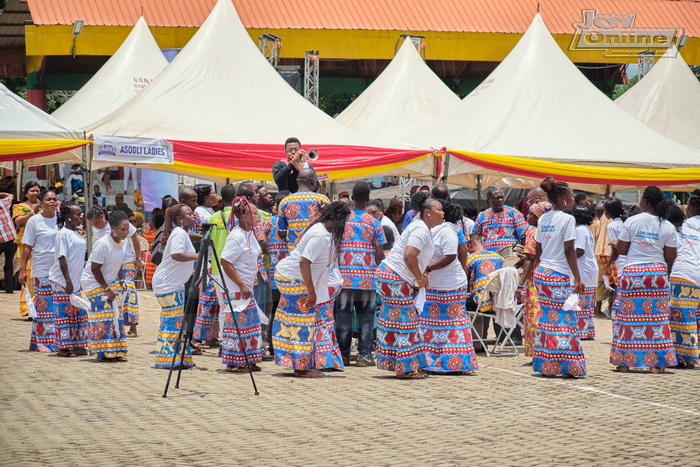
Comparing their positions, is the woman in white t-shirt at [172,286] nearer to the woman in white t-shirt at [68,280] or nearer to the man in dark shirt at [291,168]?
the woman in white t-shirt at [68,280]

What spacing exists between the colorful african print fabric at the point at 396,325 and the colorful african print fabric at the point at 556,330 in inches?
49.8

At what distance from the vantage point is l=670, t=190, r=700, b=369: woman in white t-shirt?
10.2 meters

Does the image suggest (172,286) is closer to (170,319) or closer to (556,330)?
(170,319)

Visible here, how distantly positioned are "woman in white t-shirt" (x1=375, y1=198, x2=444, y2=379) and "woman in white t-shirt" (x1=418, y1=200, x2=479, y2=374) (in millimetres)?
169

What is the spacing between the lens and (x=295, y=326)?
29.7 feet

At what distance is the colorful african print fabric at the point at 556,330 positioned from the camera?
927 centimetres

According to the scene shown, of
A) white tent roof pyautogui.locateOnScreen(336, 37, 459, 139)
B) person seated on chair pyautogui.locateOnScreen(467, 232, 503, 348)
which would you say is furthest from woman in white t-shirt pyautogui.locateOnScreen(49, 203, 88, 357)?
white tent roof pyautogui.locateOnScreen(336, 37, 459, 139)

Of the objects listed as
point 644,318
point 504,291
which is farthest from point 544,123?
point 644,318

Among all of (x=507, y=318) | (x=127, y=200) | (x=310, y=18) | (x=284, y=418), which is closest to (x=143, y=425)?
(x=284, y=418)

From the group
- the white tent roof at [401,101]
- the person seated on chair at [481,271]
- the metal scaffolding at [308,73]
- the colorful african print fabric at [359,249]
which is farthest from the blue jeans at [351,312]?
the metal scaffolding at [308,73]

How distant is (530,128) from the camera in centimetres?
1562

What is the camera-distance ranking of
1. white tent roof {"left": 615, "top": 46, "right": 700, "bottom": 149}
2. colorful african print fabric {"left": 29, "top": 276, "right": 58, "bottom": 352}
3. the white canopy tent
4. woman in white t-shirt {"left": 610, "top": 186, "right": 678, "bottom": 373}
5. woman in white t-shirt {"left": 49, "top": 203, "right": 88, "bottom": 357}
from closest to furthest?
woman in white t-shirt {"left": 610, "top": 186, "right": 678, "bottom": 373}
woman in white t-shirt {"left": 49, "top": 203, "right": 88, "bottom": 357}
colorful african print fabric {"left": 29, "top": 276, "right": 58, "bottom": 352}
the white canopy tent
white tent roof {"left": 615, "top": 46, "right": 700, "bottom": 149}

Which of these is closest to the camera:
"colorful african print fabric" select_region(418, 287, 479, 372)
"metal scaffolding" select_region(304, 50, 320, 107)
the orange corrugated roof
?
"colorful african print fabric" select_region(418, 287, 479, 372)

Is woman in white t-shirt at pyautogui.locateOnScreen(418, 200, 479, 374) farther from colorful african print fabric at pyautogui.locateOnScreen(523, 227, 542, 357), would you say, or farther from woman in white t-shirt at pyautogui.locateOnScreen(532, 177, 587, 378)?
colorful african print fabric at pyautogui.locateOnScreen(523, 227, 542, 357)
